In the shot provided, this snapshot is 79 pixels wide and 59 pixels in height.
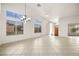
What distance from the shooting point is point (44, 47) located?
398cm

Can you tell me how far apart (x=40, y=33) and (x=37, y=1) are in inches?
38.8

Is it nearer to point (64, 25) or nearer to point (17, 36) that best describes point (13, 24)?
point (17, 36)

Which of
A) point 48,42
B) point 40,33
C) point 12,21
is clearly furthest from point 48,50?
point 12,21

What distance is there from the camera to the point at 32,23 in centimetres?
409

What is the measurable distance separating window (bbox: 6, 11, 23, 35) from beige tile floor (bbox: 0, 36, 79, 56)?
0.34 meters

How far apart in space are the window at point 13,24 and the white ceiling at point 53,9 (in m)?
0.38

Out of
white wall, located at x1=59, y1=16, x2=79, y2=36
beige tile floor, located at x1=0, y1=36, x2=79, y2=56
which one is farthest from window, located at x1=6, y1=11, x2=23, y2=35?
white wall, located at x1=59, y1=16, x2=79, y2=36

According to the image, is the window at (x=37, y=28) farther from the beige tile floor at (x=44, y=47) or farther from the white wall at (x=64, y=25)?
the white wall at (x=64, y=25)

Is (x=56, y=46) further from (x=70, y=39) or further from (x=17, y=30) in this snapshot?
(x=17, y=30)

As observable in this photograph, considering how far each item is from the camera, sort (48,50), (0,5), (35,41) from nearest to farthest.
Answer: (0,5) < (48,50) < (35,41)

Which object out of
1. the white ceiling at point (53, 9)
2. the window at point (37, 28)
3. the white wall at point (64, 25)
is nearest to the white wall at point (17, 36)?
the window at point (37, 28)

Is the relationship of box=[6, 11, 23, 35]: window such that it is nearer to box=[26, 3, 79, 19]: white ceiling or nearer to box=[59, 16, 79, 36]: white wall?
box=[26, 3, 79, 19]: white ceiling

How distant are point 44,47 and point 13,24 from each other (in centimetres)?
109

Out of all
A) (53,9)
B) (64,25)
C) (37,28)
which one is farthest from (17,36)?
(64,25)
